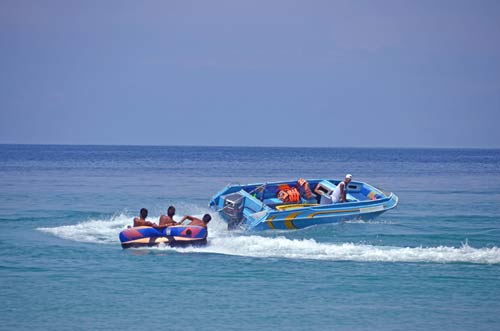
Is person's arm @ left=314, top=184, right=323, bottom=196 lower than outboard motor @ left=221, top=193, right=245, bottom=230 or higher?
higher

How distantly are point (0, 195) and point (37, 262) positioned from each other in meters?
18.9

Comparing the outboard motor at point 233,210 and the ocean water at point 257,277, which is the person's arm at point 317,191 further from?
the outboard motor at point 233,210

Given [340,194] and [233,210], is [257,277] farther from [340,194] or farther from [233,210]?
[340,194]

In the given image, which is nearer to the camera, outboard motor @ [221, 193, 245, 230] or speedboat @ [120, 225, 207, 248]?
speedboat @ [120, 225, 207, 248]

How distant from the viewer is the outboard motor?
21.5 meters

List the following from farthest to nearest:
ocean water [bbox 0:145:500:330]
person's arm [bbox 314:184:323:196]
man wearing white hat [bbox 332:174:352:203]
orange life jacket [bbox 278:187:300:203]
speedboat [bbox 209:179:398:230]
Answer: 1. person's arm [bbox 314:184:323:196]
2. orange life jacket [bbox 278:187:300:203]
3. man wearing white hat [bbox 332:174:352:203]
4. speedboat [bbox 209:179:398:230]
5. ocean water [bbox 0:145:500:330]

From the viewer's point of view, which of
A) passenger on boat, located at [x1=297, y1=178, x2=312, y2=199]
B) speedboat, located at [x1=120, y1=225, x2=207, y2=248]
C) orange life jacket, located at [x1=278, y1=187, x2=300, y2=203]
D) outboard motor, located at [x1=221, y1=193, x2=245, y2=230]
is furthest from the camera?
passenger on boat, located at [x1=297, y1=178, x2=312, y2=199]

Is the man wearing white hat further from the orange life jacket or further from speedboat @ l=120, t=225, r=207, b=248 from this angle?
speedboat @ l=120, t=225, r=207, b=248

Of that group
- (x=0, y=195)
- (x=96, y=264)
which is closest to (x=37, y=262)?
(x=96, y=264)

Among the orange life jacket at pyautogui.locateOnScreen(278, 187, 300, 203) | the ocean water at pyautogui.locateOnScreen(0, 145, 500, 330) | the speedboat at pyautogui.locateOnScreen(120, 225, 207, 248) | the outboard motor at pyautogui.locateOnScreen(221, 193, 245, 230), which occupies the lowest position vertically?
the ocean water at pyautogui.locateOnScreen(0, 145, 500, 330)

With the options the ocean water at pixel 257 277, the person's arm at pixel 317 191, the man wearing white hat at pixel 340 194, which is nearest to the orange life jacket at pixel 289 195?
the person's arm at pixel 317 191

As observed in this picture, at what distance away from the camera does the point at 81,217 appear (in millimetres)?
26625

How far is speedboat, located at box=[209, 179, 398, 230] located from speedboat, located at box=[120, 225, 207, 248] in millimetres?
2408

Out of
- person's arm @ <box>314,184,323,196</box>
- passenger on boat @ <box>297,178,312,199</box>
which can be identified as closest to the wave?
passenger on boat @ <box>297,178,312,199</box>
